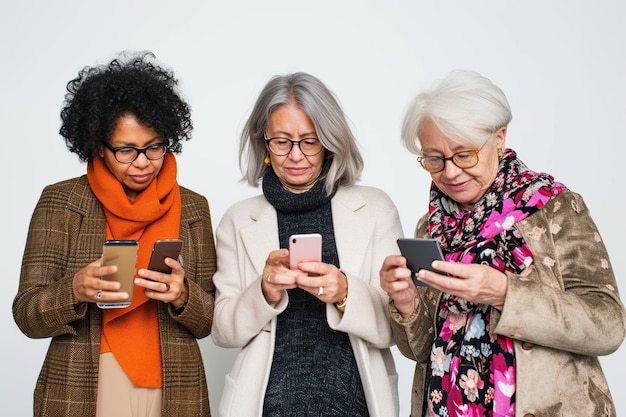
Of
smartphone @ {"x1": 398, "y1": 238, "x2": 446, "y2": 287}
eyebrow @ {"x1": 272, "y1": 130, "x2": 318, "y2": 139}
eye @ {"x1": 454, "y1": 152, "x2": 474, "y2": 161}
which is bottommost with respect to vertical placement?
smartphone @ {"x1": 398, "y1": 238, "x2": 446, "y2": 287}

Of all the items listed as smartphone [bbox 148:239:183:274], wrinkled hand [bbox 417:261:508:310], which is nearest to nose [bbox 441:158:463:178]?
wrinkled hand [bbox 417:261:508:310]

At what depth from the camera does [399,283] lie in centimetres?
301

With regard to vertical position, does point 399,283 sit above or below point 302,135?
below

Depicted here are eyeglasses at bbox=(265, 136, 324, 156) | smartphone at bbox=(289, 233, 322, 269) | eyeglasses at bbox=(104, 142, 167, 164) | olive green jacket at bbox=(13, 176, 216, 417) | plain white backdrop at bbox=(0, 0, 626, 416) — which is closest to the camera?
smartphone at bbox=(289, 233, 322, 269)

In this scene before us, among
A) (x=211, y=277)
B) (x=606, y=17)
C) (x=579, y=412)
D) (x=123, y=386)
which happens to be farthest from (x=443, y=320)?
(x=606, y=17)

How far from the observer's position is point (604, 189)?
18.0 ft

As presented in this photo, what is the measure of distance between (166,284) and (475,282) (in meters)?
1.35

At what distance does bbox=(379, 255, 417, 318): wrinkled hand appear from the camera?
2979 millimetres

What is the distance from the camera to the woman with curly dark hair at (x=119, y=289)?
3.28 metres

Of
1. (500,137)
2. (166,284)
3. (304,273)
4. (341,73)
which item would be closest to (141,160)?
(166,284)

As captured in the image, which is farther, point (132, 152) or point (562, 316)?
point (132, 152)

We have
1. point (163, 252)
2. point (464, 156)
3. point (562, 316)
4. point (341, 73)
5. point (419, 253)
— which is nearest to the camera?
point (562, 316)

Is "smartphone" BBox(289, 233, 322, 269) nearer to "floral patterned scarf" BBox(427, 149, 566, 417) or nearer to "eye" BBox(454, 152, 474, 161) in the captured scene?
"floral patterned scarf" BBox(427, 149, 566, 417)

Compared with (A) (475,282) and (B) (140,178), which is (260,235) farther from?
(A) (475,282)
